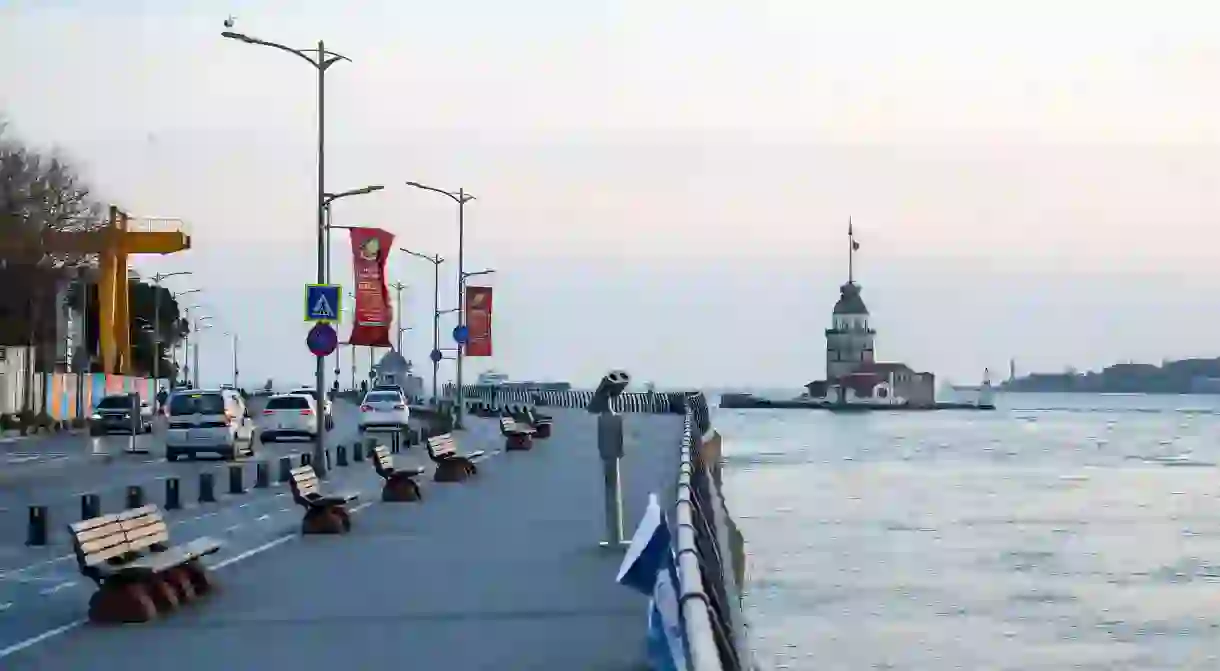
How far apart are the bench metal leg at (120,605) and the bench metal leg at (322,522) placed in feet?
27.5

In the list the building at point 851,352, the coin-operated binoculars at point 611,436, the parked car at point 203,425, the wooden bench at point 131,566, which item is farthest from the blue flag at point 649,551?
the building at point 851,352

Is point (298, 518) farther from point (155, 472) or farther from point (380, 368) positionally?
point (380, 368)

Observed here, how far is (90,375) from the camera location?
86.6 metres

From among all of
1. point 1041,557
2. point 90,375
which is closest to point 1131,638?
point 1041,557

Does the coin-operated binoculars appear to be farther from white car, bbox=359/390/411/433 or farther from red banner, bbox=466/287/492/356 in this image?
red banner, bbox=466/287/492/356

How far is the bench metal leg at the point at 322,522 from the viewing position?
23.6 metres

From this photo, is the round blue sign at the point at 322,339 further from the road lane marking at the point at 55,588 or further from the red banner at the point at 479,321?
the red banner at the point at 479,321

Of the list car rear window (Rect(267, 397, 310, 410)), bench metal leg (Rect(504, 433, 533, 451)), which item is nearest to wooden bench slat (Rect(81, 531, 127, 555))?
bench metal leg (Rect(504, 433, 533, 451))

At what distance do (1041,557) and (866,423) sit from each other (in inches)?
4843

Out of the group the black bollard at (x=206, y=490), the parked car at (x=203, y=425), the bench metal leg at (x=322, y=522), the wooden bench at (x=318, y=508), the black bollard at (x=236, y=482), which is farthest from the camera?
the parked car at (x=203, y=425)

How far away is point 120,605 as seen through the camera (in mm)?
15070

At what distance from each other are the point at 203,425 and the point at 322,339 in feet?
35.0

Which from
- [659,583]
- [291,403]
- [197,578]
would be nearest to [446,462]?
[197,578]

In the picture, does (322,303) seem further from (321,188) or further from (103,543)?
(103,543)
